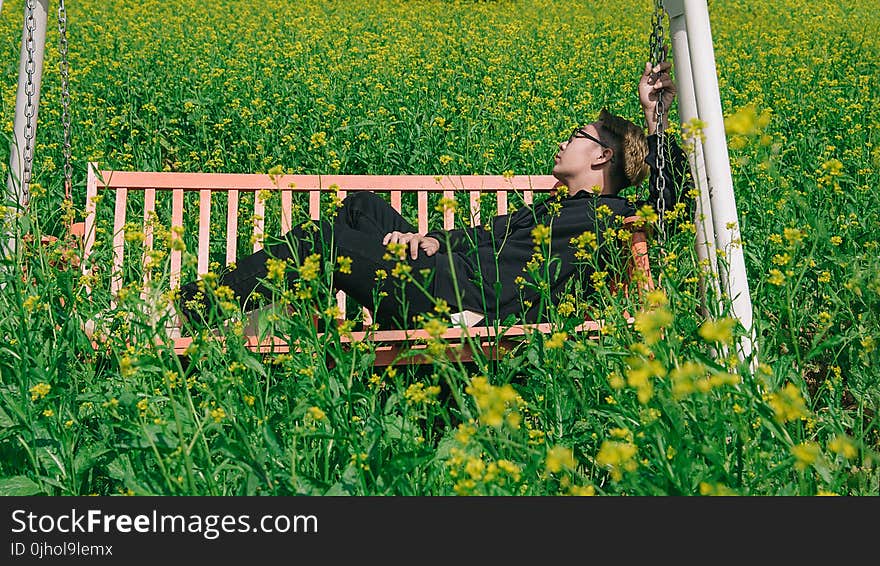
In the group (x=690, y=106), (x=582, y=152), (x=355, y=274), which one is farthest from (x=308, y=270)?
(x=582, y=152)

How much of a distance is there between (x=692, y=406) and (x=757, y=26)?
11.0 m

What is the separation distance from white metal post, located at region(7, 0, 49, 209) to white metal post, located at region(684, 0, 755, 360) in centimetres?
209

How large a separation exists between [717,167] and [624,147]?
819 mm

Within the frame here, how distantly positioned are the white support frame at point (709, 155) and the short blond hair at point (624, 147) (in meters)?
0.67

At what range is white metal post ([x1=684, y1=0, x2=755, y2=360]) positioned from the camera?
2.47 meters

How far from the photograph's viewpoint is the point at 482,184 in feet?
12.7

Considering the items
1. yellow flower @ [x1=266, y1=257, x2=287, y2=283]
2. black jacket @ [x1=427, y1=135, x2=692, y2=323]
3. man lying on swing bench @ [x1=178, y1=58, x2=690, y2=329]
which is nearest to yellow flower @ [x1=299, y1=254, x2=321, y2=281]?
yellow flower @ [x1=266, y1=257, x2=287, y2=283]

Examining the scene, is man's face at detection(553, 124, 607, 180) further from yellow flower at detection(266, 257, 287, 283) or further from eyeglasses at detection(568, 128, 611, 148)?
yellow flower at detection(266, 257, 287, 283)

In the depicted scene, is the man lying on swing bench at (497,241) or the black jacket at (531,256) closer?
the man lying on swing bench at (497,241)

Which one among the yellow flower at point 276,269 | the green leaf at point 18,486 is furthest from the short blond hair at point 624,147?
the green leaf at point 18,486

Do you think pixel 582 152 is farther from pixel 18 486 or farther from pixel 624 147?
pixel 18 486

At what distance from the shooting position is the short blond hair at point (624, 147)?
3.34 m

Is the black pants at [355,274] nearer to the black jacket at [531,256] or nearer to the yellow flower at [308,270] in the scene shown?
the black jacket at [531,256]
